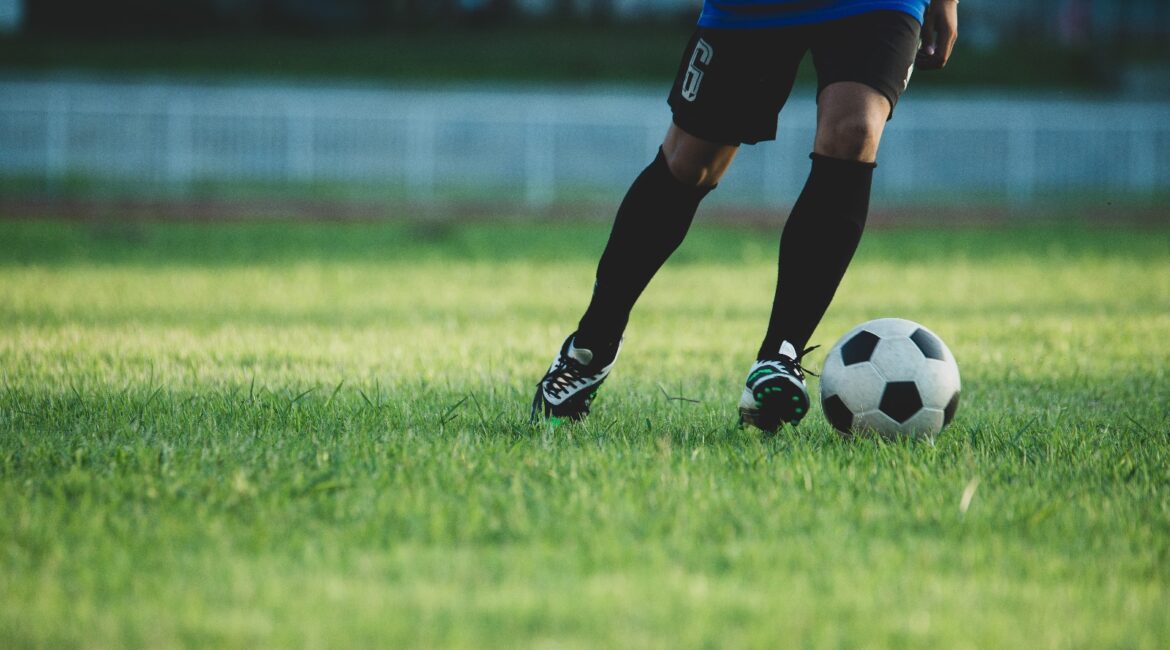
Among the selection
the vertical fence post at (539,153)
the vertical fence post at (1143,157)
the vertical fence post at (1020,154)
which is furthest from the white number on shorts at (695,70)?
the vertical fence post at (1143,157)

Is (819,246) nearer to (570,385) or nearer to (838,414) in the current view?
(838,414)

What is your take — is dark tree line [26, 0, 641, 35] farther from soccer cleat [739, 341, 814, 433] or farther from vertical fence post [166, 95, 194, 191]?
soccer cleat [739, 341, 814, 433]

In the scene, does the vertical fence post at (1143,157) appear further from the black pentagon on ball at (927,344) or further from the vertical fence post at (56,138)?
the black pentagon on ball at (927,344)

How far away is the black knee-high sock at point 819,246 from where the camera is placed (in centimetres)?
311

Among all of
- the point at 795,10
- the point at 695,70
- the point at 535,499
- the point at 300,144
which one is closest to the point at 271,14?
the point at 300,144

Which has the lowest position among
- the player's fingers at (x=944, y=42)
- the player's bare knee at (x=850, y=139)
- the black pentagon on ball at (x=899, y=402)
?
the black pentagon on ball at (x=899, y=402)

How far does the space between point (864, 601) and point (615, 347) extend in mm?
1604

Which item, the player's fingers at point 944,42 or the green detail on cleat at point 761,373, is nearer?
the green detail on cleat at point 761,373

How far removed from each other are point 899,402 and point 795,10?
1041 mm

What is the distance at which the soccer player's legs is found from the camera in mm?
2992

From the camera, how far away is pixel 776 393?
2.98 meters

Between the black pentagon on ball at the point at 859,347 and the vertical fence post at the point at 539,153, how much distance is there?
1496 centimetres

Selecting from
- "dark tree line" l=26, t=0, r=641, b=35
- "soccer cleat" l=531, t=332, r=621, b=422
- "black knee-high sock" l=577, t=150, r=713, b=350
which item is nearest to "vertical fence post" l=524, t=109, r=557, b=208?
"dark tree line" l=26, t=0, r=641, b=35

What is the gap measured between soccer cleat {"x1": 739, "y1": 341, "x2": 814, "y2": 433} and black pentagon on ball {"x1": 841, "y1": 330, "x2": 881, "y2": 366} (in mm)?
243
